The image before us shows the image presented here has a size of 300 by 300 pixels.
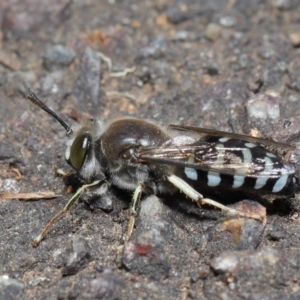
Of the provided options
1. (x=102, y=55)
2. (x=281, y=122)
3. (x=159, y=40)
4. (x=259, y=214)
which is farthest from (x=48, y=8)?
(x=259, y=214)

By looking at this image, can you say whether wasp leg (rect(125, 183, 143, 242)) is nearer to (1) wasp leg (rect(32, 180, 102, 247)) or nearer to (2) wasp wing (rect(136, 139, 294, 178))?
(2) wasp wing (rect(136, 139, 294, 178))

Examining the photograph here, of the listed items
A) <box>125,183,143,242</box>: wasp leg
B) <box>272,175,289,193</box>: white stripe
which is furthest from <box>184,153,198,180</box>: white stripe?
<box>272,175,289,193</box>: white stripe

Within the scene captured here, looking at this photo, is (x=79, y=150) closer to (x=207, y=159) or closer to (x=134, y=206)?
(x=134, y=206)

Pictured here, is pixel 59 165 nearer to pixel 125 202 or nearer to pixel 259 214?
pixel 125 202

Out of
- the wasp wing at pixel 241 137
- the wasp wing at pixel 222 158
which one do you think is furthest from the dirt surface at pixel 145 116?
the wasp wing at pixel 222 158

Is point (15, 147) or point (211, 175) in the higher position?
point (211, 175)
